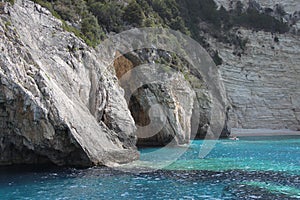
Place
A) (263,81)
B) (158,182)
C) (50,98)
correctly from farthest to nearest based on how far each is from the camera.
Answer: (263,81) < (50,98) < (158,182)

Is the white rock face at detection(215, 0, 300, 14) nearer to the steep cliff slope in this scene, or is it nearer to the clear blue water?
the steep cliff slope

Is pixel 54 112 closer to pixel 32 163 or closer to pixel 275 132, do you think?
pixel 32 163

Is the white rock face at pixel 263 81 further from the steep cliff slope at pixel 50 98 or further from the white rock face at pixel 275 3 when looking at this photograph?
the steep cliff slope at pixel 50 98

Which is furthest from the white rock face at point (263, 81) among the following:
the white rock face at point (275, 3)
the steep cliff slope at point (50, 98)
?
the steep cliff slope at point (50, 98)

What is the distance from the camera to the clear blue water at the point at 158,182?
35.3ft

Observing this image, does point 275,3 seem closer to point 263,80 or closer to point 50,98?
point 263,80

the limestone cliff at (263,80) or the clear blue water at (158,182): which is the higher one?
the limestone cliff at (263,80)

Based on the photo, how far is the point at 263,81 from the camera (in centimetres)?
5231

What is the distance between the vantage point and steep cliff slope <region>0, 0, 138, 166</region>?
14.2 m

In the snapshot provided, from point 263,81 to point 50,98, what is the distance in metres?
43.5

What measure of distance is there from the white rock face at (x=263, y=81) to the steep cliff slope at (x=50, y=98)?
3278cm

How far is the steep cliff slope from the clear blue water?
1.10m

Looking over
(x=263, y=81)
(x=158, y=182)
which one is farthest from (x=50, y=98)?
(x=263, y=81)

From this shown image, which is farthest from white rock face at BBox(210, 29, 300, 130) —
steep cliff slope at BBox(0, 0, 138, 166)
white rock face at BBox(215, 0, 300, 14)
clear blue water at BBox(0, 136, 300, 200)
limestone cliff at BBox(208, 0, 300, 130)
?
clear blue water at BBox(0, 136, 300, 200)
